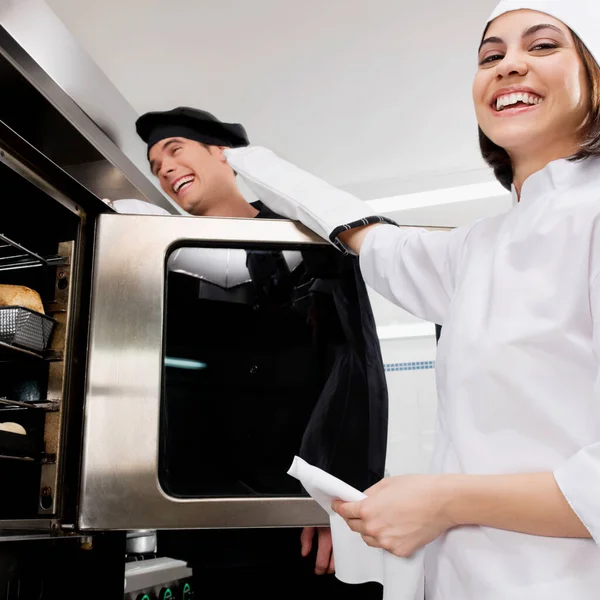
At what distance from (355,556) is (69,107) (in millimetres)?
1118

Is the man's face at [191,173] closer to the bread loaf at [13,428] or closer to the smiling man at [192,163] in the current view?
the smiling man at [192,163]

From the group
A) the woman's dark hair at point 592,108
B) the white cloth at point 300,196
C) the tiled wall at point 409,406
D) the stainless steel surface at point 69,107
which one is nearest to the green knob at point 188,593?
the tiled wall at point 409,406

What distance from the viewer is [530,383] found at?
76cm

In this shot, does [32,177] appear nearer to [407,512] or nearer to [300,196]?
[300,196]

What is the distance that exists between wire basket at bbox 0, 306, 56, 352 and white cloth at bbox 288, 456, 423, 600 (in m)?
0.57

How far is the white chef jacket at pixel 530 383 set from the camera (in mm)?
709

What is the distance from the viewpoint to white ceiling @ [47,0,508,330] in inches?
85.0

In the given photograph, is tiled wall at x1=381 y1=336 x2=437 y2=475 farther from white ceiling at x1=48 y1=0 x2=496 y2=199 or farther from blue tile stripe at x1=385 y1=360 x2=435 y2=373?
white ceiling at x1=48 y1=0 x2=496 y2=199

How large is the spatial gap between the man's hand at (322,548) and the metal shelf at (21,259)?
72 cm

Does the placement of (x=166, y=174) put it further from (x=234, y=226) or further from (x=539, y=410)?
(x=539, y=410)

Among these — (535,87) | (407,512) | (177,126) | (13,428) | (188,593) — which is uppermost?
(177,126)

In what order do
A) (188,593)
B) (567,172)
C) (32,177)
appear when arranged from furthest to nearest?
(188,593) → (32,177) → (567,172)

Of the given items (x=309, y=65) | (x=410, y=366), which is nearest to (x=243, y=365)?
(x=410, y=366)

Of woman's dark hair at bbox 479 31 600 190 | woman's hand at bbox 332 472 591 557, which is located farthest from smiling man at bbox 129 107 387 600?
woman's dark hair at bbox 479 31 600 190
